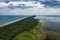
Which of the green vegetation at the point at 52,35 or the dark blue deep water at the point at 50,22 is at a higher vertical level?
the dark blue deep water at the point at 50,22

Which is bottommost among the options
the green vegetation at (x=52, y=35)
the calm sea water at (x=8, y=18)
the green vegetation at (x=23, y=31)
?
the green vegetation at (x=52, y=35)

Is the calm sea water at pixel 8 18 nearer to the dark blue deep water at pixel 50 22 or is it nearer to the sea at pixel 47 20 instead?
the sea at pixel 47 20

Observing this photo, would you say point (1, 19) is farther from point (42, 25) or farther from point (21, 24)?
point (42, 25)

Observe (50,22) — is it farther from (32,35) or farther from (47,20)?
(32,35)

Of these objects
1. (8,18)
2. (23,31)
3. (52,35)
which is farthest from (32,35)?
(8,18)

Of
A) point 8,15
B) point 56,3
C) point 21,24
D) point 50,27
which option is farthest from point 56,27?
point 8,15

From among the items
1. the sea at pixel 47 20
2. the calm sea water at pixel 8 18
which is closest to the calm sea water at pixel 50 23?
the sea at pixel 47 20

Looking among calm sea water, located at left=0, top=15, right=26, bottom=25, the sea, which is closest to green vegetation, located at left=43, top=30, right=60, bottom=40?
the sea

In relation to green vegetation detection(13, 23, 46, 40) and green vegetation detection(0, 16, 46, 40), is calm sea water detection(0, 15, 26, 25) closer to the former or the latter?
green vegetation detection(0, 16, 46, 40)
